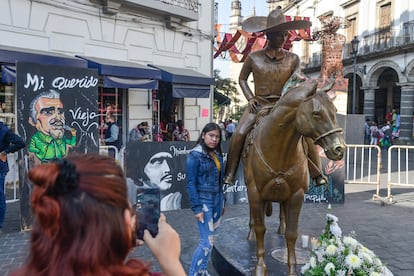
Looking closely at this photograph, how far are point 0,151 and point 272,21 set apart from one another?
429 centimetres

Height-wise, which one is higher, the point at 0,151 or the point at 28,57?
the point at 28,57

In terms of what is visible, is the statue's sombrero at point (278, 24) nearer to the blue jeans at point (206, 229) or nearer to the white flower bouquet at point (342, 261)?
the blue jeans at point (206, 229)

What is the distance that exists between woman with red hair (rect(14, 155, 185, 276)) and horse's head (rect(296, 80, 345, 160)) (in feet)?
7.74

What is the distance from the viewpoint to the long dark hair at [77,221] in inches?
39.5

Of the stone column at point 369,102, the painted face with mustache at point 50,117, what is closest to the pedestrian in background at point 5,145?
the painted face with mustache at point 50,117

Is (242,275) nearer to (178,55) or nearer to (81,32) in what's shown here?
(81,32)

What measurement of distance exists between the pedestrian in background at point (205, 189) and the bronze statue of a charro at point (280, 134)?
0.36 metres

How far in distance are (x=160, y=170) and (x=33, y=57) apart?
397cm

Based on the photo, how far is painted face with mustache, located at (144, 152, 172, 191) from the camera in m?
6.92

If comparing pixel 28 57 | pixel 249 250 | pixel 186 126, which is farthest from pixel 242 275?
pixel 186 126

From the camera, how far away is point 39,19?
923 centimetres

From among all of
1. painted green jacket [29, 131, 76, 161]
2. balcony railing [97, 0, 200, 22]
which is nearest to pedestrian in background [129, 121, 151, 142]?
balcony railing [97, 0, 200, 22]

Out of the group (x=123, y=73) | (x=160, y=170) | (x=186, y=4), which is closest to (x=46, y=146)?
(x=160, y=170)

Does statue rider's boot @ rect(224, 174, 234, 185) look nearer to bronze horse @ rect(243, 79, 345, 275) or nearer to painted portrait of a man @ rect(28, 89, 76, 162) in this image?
bronze horse @ rect(243, 79, 345, 275)
